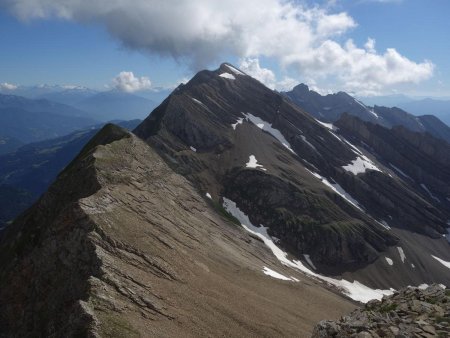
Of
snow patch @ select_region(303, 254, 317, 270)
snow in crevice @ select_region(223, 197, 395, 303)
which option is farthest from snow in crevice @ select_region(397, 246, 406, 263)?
snow patch @ select_region(303, 254, 317, 270)

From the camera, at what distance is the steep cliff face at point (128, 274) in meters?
44.2

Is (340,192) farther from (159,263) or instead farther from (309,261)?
(159,263)

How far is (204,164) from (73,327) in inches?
5367

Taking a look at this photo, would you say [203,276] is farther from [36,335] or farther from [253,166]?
[253,166]

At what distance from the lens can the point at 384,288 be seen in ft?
468

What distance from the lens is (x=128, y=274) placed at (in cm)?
4862

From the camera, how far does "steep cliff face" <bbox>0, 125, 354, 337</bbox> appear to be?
4416cm

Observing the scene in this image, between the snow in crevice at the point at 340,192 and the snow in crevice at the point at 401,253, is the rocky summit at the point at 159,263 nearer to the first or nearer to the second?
the snow in crevice at the point at 401,253

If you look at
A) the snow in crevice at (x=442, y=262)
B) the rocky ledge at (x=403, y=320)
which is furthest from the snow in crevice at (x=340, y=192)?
the rocky ledge at (x=403, y=320)

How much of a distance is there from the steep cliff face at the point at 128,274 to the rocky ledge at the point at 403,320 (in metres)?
22.2

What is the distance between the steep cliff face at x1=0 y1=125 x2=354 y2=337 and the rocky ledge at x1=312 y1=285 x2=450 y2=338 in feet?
72.9

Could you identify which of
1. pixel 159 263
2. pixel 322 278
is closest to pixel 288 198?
pixel 322 278

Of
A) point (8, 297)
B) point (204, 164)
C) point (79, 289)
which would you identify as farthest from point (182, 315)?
A: point (204, 164)

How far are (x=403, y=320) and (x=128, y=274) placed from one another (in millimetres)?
32972
